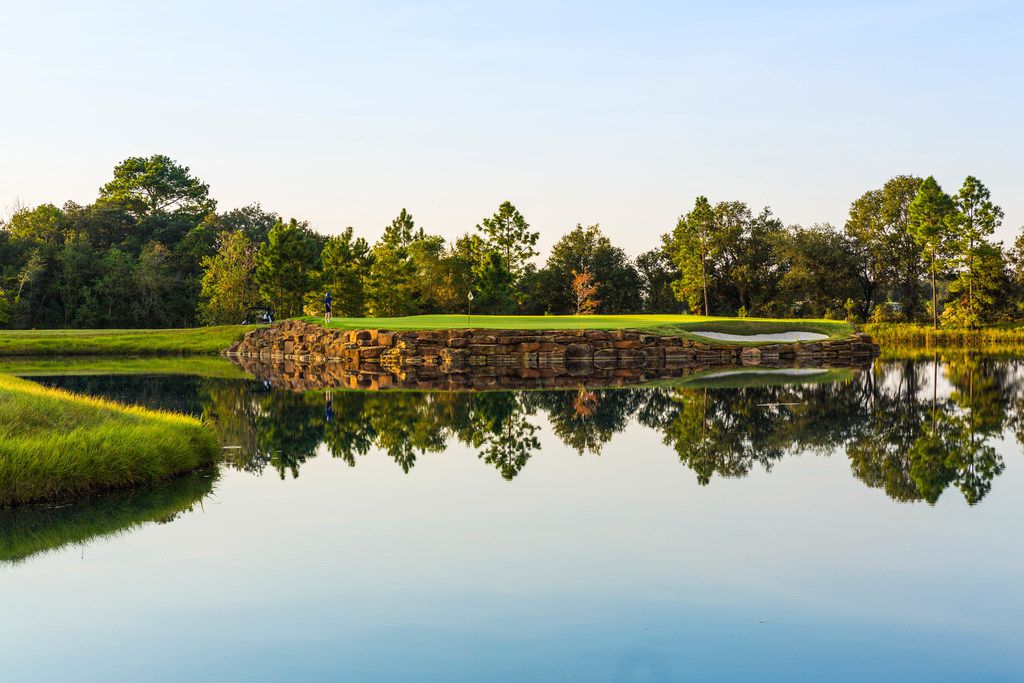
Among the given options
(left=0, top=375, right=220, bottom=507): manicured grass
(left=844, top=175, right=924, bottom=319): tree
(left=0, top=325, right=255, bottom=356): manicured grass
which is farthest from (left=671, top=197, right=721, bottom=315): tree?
(left=0, top=375, right=220, bottom=507): manicured grass

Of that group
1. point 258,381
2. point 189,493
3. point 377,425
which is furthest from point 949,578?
point 258,381

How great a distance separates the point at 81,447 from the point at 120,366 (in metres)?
28.3

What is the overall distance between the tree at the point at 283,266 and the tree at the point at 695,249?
25904mm

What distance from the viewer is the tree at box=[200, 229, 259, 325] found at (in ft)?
185

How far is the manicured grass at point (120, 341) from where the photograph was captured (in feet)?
151

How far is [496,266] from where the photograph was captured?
189 feet

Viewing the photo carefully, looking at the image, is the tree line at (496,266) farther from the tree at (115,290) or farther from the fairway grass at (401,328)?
the fairway grass at (401,328)

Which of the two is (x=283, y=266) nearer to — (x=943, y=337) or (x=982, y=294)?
(x=943, y=337)

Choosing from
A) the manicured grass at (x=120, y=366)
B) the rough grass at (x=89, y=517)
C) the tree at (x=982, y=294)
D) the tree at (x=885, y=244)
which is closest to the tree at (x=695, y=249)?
the tree at (x=885, y=244)

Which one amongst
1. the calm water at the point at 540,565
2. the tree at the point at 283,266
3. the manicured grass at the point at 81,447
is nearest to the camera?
the calm water at the point at 540,565

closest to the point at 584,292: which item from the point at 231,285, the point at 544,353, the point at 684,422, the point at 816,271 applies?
the point at 544,353

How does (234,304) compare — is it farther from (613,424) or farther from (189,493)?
(189,493)

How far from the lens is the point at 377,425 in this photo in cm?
1681

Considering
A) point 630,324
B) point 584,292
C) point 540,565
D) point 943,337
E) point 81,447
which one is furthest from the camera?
point 943,337
